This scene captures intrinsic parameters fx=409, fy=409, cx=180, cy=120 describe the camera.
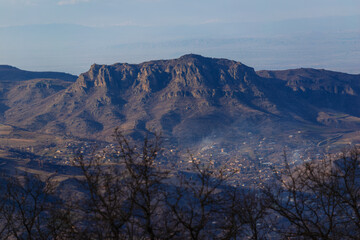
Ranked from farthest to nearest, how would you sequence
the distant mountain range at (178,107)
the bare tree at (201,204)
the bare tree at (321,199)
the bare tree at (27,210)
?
the distant mountain range at (178,107) < the bare tree at (27,210) < the bare tree at (321,199) < the bare tree at (201,204)

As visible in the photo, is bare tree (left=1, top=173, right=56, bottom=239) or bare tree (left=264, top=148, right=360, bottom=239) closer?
bare tree (left=264, top=148, right=360, bottom=239)

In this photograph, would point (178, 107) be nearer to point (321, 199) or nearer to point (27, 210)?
point (27, 210)

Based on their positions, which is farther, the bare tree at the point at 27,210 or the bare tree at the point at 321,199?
the bare tree at the point at 27,210

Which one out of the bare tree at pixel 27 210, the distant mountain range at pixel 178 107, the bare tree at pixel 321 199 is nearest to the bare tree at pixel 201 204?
the bare tree at pixel 321 199

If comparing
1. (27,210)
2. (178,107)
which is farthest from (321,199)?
(178,107)

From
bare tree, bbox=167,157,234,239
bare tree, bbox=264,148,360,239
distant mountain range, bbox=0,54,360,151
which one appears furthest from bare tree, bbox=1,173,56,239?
distant mountain range, bbox=0,54,360,151

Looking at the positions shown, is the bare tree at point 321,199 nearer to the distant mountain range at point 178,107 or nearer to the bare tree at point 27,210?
the bare tree at point 27,210

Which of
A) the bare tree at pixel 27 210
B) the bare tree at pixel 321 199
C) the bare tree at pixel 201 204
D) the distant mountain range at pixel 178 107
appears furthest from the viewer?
the distant mountain range at pixel 178 107

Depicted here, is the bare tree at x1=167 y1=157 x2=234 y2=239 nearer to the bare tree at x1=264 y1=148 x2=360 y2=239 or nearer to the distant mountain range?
the bare tree at x1=264 y1=148 x2=360 y2=239
